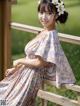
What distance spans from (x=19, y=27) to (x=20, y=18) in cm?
222

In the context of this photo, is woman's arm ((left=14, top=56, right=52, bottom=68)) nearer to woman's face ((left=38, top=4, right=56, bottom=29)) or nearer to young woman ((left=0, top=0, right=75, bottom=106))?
young woman ((left=0, top=0, right=75, bottom=106))

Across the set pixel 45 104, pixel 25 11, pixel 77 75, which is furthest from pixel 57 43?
pixel 25 11

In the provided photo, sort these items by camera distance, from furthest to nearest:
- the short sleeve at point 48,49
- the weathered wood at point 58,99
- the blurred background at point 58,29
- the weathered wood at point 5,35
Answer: the blurred background at point 58,29, the weathered wood at point 5,35, the weathered wood at point 58,99, the short sleeve at point 48,49

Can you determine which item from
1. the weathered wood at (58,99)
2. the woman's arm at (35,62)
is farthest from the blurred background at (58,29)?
the woman's arm at (35,62)

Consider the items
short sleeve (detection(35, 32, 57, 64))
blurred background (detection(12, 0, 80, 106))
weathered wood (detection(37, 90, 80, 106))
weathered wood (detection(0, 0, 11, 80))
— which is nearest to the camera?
short sleeve (detection(35, 32, 57, 64))

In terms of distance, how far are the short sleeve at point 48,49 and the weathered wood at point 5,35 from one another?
36.3 inches

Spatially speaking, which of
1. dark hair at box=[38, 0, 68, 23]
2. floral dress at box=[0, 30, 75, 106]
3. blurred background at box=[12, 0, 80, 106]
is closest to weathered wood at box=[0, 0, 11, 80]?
Result: blurred background at box=[12, 0, 80, 106]

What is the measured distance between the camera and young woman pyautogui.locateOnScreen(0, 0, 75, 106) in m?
3.06

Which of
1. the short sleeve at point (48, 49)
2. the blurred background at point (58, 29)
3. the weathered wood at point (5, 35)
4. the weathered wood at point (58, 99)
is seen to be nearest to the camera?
the short sleeve at point (48, 49)

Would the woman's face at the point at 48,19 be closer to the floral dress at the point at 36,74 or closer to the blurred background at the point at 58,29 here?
the floral dress at the point at 36,74

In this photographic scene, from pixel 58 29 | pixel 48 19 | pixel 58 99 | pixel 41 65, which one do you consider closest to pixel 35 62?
pixel 41 65

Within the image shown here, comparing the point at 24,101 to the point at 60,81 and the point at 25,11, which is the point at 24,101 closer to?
the point at 60,81

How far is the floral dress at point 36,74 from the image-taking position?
10.0ft

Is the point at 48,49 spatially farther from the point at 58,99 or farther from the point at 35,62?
the point at 58,99
